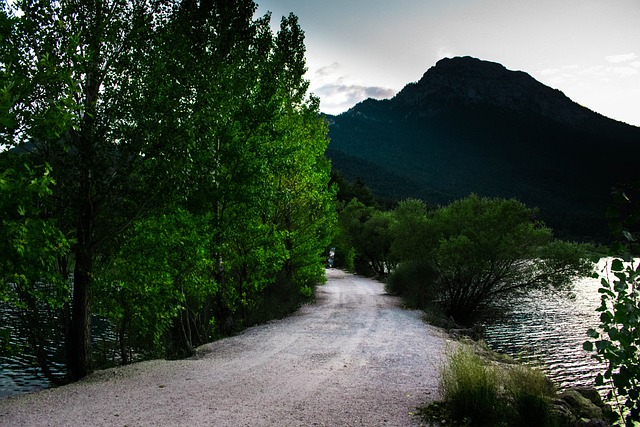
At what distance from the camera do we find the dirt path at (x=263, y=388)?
725 cm

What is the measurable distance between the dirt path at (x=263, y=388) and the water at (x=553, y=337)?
4705mm

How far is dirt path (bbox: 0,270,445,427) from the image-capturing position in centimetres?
725

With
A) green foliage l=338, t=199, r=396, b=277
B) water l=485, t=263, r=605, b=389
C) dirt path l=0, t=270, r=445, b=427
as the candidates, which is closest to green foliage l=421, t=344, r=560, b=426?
dirt path l=0, t=270, r=445, b=427

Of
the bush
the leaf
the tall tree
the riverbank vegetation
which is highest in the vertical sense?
the tall tree

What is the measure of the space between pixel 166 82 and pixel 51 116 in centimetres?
493

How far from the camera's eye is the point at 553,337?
76.7ft

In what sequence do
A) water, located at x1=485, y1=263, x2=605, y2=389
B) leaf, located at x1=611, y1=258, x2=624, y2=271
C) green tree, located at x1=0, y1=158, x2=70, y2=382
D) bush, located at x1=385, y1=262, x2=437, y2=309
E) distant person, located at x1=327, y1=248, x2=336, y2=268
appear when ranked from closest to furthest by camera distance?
leaf, located at x1=611, y1=258, x2=624, y2=271 → green tree, located at x1=0, y1=158, x2=70, y2=382 → water, located at x1=485, y1=263, x2=605, y2=389 → bush, located at x1=385, y1=262, x2=437, y2=309 → distant person, located at x1=327, y1=248, x2=336, y2=268

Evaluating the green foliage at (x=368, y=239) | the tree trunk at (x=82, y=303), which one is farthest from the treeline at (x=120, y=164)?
the green foliage at (x=368, y=239)

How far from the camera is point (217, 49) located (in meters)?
15.4

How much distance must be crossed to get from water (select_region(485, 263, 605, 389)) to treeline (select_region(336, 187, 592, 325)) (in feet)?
5.68

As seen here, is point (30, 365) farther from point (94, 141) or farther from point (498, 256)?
point (498, 256)

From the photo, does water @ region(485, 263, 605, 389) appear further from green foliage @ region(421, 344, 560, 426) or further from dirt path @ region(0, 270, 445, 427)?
green foliage @ region(421, 344, 560, 426)

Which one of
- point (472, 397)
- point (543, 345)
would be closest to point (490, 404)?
point (472, 397)

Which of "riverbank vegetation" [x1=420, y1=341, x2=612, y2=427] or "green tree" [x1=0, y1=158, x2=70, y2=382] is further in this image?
"riverbank vegetation" [x1=420, y1=341, x2=612, y2=427]
